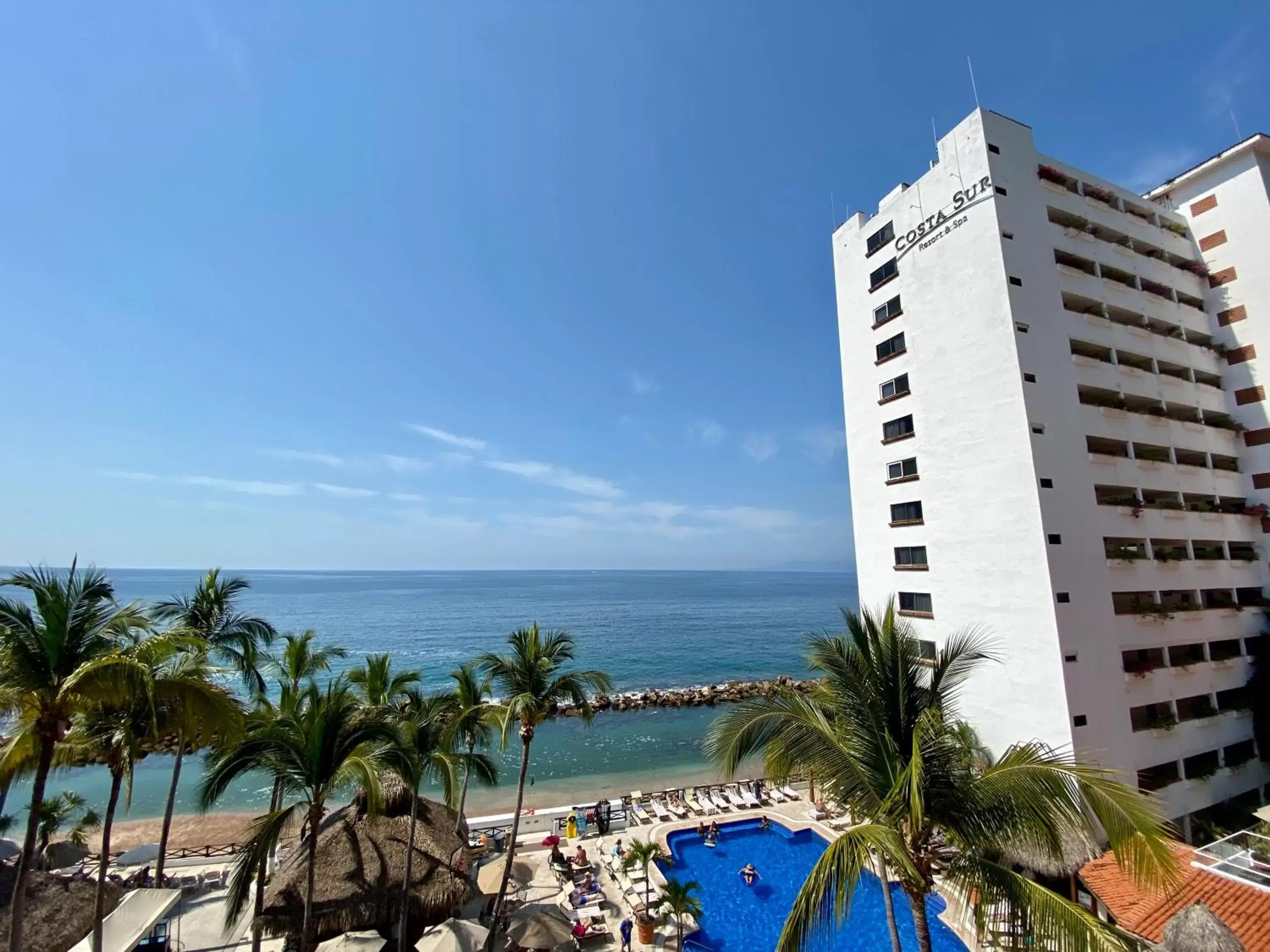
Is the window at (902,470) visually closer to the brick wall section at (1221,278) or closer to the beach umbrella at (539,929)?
the brick wall section at (1221,278)

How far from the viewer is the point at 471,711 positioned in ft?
52.6

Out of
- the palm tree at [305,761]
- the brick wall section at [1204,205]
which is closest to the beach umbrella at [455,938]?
the palm tree at [305,761]

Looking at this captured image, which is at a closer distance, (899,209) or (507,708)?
(507,708)

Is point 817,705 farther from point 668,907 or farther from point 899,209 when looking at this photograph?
point 899,209

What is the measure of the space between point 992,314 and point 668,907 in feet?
79.4

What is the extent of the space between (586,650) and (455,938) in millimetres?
66355

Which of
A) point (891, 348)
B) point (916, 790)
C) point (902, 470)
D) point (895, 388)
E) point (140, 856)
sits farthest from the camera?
point (891, 348)

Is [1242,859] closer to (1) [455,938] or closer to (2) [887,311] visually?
(1) [455,938]

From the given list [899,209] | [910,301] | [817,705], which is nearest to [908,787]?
[817,705]

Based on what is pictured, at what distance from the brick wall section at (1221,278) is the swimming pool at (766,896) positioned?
31249 mm

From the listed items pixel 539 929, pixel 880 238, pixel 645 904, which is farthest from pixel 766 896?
pixel 880 238

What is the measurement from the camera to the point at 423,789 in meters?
33.5

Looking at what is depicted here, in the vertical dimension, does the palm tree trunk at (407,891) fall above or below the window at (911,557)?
below

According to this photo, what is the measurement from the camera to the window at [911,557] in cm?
2333
